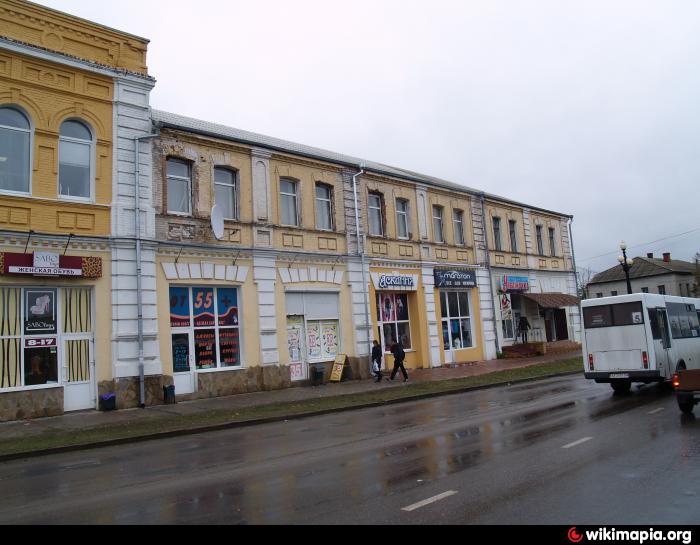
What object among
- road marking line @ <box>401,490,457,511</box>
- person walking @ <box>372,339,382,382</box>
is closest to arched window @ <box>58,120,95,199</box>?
person walking @ <box>372,339,382,382</box>

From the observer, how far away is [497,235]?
1268 inches

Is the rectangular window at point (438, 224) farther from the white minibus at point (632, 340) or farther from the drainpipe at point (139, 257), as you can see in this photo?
the drainpipe at point (139, 257)

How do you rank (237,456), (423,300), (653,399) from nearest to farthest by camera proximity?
(237,456) < (653,399) < (423,300)

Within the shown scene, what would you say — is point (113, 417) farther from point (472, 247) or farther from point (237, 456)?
point (472, 247)

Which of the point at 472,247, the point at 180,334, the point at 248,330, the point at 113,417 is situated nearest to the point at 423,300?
the point at 472,247

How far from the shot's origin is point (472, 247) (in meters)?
29.8

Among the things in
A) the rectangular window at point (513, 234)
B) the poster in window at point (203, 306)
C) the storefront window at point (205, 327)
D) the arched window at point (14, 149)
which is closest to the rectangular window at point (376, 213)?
the storefront window at point (205, 327)

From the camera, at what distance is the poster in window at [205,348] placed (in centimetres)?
1859

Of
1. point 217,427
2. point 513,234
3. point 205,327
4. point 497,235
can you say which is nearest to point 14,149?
point 205,327

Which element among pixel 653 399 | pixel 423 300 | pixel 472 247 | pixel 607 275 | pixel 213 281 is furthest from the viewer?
pixel 607 275

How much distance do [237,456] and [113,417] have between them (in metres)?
6.49

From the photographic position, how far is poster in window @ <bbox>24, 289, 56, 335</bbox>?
15.4m

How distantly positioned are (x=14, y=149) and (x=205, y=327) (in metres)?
7.53
